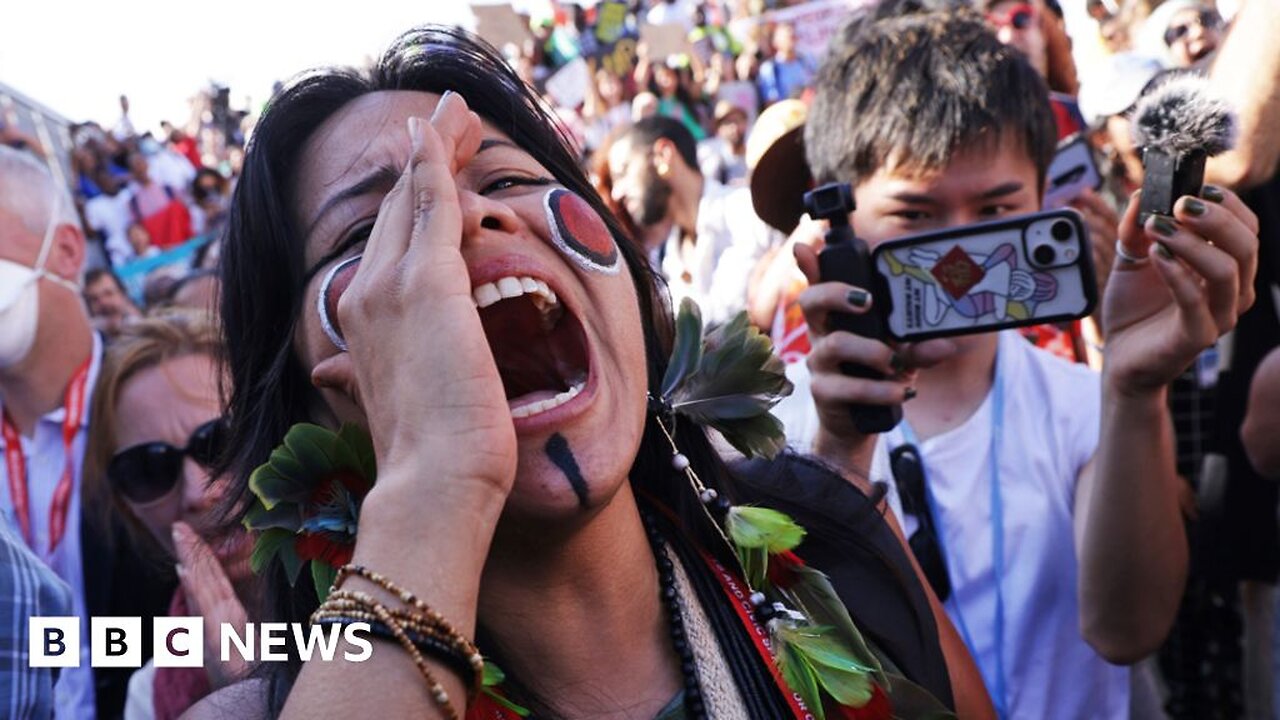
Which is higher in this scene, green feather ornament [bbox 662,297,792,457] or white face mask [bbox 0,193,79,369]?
green feather ornament [bbox 662,297,792,457]

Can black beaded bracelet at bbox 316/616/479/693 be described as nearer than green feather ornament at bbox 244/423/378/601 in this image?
Yes

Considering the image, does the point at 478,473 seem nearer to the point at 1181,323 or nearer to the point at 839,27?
the point at 1181,323

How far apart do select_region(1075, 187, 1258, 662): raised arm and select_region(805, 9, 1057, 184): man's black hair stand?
0.55 meters

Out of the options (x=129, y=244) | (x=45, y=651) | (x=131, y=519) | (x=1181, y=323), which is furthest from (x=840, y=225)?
(x=129, y=244)

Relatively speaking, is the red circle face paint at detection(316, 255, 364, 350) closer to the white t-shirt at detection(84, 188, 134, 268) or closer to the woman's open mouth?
the woman's open mouth

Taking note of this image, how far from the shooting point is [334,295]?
1719 mm

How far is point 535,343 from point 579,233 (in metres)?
0.22

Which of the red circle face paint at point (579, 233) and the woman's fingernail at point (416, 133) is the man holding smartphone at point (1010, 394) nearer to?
the red circle face paint at point (579, 233)

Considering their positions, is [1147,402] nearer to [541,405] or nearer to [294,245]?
[541,405]

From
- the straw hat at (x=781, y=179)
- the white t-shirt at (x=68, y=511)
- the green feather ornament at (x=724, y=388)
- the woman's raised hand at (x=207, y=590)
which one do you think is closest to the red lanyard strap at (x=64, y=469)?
the white t-shirt at (x=68, y=511)

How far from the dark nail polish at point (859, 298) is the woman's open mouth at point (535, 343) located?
0.56 meters

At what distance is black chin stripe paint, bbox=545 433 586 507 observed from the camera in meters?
1.60

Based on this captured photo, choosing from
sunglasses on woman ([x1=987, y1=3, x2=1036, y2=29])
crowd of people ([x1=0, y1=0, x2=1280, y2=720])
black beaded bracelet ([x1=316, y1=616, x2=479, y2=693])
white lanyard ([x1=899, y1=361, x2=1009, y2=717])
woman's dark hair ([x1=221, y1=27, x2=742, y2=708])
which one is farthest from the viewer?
sunglasses on woman ([x1=987, y1=3, x2=1036, y2=29])

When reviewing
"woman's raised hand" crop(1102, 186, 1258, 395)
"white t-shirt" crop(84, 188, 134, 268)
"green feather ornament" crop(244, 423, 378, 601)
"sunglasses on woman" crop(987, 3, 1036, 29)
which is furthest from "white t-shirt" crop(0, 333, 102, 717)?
"white t-shirt" crop(84, 188, 134, 268)
